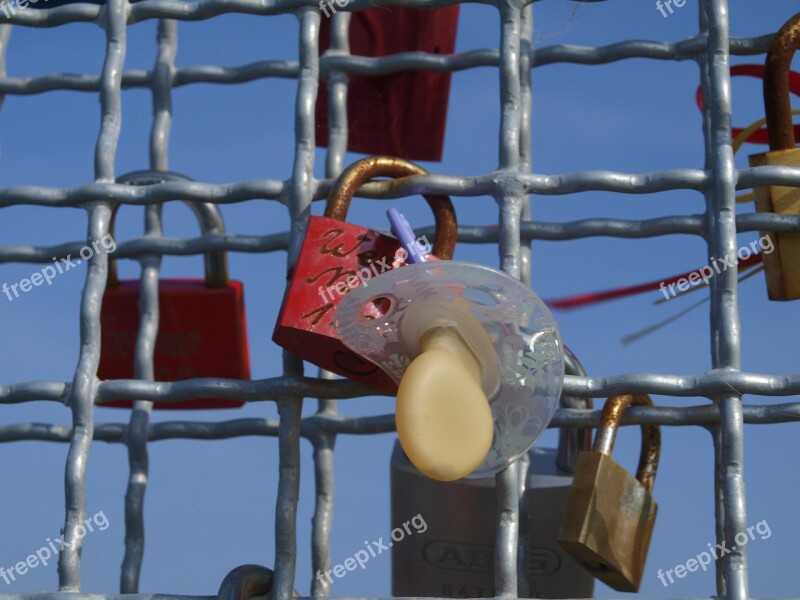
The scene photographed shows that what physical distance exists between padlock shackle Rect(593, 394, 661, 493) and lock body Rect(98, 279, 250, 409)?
0.62 metres

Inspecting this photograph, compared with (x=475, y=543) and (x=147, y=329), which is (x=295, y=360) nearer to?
(x=475, y=543)

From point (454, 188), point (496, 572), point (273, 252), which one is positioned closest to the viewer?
point (496, 572)

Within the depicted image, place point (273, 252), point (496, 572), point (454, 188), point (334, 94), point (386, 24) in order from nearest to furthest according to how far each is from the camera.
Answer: point (496, 572)
point (454, 188)
point (273, 252)
point (334, 94)
point (386, 24)

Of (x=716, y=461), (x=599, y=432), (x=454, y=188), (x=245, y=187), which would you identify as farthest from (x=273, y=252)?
(x=716, y=461)

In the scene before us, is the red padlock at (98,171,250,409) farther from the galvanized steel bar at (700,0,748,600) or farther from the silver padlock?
the galvanized steel bar at (700,0,748,600)

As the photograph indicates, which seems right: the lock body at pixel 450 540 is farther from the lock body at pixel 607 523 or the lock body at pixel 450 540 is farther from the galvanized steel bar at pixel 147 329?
the galvanized steel bar at pixel 147 329

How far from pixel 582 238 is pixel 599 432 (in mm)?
260

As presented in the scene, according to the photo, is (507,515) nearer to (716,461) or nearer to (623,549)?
(623,549)

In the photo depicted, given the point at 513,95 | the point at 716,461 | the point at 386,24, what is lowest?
the point at 716,461

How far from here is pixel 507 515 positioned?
1.20m

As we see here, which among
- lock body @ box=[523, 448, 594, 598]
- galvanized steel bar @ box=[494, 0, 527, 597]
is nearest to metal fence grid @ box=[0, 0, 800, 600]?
galvanized steel bar @ box=[494, 0, 527, 597]

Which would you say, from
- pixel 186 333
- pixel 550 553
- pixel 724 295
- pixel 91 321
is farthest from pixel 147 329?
pixel 724 295

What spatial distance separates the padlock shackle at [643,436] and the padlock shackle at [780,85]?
31 cm

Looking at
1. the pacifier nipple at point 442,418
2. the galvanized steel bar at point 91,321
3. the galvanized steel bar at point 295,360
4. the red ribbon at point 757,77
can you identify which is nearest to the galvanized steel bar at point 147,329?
the galvanized steel bar at point 91,321
